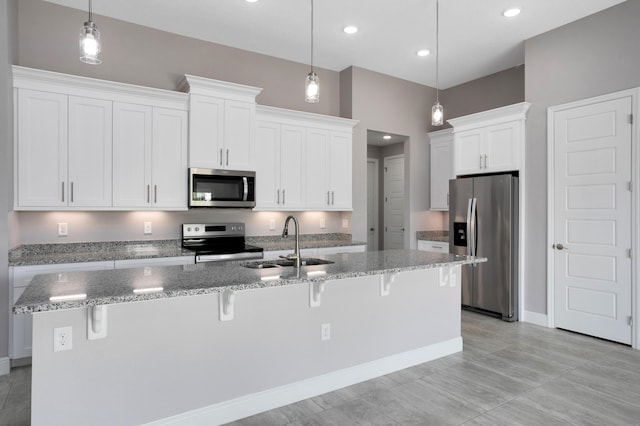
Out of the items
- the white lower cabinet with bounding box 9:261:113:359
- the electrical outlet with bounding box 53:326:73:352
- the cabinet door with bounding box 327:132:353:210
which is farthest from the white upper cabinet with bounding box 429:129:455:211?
the electrical outlet with bounding box 53:326:73:352

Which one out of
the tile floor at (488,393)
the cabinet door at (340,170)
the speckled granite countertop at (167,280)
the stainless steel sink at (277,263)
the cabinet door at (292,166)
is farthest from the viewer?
the cabinet door at (340,170)

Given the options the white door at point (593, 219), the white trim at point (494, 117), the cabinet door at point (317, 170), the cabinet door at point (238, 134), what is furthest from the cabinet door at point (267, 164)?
the white door at point (593, 219)

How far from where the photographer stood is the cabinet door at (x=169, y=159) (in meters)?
3.94

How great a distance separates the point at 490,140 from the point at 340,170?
188cm

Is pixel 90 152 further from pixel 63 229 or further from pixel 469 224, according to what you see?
pixel 469 224

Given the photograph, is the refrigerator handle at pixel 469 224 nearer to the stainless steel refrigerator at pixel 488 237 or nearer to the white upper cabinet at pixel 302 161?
the stainless steel refrigerator at pixel 488 237

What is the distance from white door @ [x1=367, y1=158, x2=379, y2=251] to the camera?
7.70 metres

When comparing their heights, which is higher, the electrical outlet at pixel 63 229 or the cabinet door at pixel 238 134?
the cabinet door at pixel 238 134

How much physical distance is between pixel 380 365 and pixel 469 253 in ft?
7.93

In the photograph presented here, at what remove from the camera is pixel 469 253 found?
194 inches

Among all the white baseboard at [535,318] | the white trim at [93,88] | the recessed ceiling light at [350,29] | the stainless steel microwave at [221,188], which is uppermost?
the recessed ceiling light at [350,29]

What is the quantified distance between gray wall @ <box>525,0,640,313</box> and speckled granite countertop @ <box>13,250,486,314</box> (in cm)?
210

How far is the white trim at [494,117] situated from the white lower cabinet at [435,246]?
1.58 metres

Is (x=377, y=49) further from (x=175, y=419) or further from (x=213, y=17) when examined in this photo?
(x=175, y=419)
